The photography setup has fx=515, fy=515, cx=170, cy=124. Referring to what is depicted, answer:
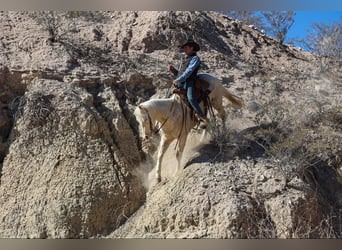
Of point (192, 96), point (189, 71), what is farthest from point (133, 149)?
point (189, 71)

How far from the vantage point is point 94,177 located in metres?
9.05

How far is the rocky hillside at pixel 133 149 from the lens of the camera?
8.27 meters

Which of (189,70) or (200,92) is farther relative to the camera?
(200,92)

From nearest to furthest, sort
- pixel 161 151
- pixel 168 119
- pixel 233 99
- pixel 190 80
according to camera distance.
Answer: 1. pixel 168 119
2. pixel 161 151
3. pixel 190 80
4. pixel 233 99

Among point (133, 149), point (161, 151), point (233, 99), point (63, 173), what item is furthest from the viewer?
point (233, 99)

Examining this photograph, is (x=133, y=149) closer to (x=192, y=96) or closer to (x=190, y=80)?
(x=192, y=96)

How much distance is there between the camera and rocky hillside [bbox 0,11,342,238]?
8.27 m

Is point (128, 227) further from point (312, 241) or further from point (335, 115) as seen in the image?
point (335, 115)

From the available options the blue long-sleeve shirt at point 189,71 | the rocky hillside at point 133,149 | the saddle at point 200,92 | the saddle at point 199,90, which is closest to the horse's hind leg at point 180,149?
the rocky hillside at point 133,149

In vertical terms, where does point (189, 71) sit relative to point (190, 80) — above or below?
above

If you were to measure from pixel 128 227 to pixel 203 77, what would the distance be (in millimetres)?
3079

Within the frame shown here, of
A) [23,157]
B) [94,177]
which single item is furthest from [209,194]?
[23,157]

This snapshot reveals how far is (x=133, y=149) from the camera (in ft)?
32.0

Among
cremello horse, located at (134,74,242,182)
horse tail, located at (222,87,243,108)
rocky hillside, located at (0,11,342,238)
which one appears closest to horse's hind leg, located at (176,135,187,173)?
cremello horse, located at (134,74,242,182)
